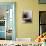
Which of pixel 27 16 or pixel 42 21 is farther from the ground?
pixel 27 16

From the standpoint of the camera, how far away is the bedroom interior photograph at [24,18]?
13.6 ft

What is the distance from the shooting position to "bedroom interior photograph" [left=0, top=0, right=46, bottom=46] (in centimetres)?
415

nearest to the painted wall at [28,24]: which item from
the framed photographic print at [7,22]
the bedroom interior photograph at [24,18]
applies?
the bedroom interior photograph at [24,18]

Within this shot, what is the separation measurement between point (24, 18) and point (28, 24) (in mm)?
220

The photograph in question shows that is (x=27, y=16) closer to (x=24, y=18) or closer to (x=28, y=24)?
(x=24, y=18)

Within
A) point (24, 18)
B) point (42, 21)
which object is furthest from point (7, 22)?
point (42, 21)

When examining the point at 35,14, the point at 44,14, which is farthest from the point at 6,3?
the point at 44,14

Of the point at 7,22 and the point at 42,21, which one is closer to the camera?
the point at 42,21

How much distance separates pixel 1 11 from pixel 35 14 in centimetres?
106

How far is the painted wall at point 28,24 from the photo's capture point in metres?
4.14

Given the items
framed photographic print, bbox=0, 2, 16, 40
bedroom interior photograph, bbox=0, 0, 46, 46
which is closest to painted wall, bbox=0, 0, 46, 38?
bedroom interior photograph, bbox=0, 0, 46, 46

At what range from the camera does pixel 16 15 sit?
13.8 feet

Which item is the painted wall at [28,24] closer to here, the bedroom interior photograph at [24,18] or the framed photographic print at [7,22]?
the bedroom interior photograph at [24,18]

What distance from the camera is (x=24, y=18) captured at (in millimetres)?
4219
